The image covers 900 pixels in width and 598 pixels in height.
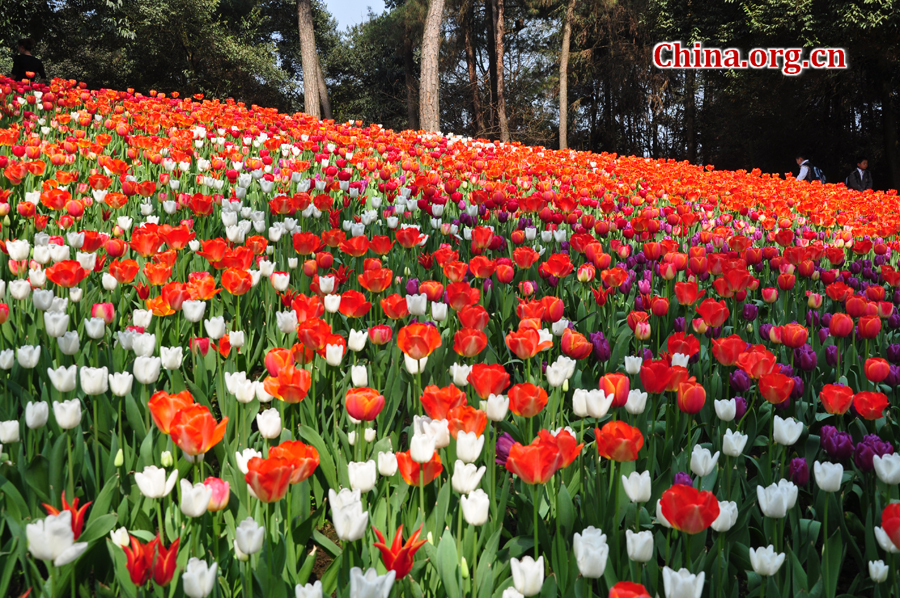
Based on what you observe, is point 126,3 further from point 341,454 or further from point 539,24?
point 341,454

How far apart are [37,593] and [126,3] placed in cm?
2330

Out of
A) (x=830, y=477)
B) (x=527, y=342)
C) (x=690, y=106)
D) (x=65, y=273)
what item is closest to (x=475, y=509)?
(x=527, y=342)

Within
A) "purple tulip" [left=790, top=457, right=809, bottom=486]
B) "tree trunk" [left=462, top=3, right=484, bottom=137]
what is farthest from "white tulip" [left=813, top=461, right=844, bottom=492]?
"tree trunk" [left=462, top=3, right=484, bottom=137]

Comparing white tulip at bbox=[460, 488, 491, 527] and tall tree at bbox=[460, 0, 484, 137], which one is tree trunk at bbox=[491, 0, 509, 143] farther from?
white tulip at bbox=[460, 488, 491, 527]

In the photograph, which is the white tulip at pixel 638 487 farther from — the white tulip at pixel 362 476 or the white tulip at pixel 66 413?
the white tulip at pixel 66 413

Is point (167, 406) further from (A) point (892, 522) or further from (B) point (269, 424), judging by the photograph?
(A) point (892, 522)

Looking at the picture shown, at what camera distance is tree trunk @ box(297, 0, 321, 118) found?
47.3 feet

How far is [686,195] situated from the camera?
7.22m

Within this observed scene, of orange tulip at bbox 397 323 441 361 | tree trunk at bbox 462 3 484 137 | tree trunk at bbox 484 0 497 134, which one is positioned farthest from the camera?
tree trunk at bbox 462 3 484 137

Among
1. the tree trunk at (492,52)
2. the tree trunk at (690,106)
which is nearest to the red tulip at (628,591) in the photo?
the tree trunk at (492,52)

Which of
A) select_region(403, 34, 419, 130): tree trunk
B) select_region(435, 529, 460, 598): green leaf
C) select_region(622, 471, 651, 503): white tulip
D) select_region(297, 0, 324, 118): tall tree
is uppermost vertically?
select_region(403, 34, 419, 130): tree trunk

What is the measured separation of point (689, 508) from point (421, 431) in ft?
1.99

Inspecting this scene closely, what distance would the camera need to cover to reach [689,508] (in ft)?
3.83

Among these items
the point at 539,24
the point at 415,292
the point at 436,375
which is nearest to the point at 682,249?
the point at 415,292
